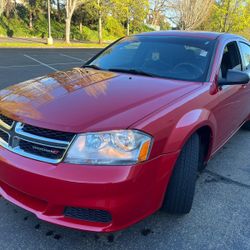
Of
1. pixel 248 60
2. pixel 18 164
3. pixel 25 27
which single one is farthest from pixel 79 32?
pixel 18 164

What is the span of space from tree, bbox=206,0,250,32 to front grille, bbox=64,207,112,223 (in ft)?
114

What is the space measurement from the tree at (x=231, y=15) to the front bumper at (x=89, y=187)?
3467 centimetres

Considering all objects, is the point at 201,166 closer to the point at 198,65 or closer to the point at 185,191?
the point at 185,191

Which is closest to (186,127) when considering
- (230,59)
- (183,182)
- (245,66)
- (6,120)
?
(183,182)

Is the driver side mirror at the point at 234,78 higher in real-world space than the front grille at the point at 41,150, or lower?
higher

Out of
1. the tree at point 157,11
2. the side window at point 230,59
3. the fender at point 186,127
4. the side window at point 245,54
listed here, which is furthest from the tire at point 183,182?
the tree at point 157,11

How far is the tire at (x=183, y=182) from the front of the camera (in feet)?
8.60

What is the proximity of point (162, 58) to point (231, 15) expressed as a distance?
1376 inches

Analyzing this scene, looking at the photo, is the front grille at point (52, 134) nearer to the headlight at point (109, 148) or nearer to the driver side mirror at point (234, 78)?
the headlight at point (109, 148)

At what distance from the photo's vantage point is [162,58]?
142 inches

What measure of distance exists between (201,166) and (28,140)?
1.79 metres

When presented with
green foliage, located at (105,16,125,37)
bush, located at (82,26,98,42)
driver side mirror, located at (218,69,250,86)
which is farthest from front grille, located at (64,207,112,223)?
green foliage, located at (105,16,125,37)

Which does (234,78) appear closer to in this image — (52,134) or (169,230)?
(169,230)

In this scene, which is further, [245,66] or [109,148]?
[245,66]
